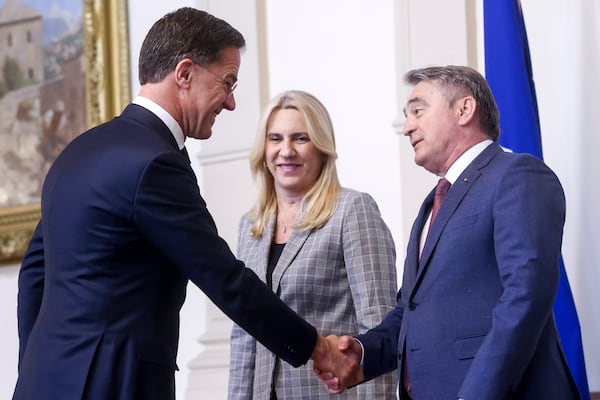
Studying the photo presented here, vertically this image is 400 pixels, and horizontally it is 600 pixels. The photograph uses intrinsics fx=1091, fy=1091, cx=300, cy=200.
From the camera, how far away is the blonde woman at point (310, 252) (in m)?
3.73

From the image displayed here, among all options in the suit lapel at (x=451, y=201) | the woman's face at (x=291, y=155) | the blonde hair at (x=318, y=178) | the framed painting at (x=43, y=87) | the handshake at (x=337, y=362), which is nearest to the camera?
the suit lapel at (x=451, y=201)

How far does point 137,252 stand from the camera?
2.98 meters

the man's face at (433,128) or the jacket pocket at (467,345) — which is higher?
the man's face at (433,128)

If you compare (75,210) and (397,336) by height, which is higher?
(75,210)

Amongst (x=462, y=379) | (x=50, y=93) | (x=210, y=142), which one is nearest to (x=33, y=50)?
(x=50, y=93)

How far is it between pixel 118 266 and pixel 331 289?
1.05 metres

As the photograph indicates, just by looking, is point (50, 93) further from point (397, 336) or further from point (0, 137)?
point (397, 336)

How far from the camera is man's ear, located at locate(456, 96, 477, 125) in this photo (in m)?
3.28

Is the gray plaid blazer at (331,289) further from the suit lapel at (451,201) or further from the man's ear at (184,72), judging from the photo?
the man's ear at (184,72)

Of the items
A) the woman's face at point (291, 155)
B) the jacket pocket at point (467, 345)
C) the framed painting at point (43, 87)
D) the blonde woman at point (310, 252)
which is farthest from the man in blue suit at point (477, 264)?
the framed painting at point (43, 87)

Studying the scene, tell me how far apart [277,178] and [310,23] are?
2.16 metres

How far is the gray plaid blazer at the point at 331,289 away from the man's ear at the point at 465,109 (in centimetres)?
69

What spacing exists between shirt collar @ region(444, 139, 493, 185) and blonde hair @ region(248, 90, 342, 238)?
2.42ft

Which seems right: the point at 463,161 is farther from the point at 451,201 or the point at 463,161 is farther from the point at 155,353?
the point at 155,353
